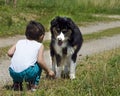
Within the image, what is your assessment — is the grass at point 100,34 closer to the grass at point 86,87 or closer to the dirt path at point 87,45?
the dirt path at point 87,45

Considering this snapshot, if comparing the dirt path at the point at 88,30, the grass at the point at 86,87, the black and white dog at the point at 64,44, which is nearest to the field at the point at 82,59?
the grass at the point at 86,87

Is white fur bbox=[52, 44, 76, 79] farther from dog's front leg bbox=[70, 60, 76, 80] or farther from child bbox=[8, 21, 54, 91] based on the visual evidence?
child bbox=[8, 21, 54, 91]

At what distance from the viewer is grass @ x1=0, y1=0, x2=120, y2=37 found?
18.2 meters

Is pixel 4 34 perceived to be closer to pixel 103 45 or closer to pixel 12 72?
pixel 103 45

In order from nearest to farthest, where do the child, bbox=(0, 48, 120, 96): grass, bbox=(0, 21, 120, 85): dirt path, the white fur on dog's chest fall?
bbox=(0, 48, 120, 96): grass → the child → the white fur on dog's chest → bbox=(0, 21, 120, 85): dirt path

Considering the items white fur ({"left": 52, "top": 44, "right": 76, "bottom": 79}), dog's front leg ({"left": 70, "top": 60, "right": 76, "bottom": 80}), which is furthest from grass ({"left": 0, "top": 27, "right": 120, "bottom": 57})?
dog's front leg ({"left": 70, "top": 60, "right": 76, "bottom": 80})

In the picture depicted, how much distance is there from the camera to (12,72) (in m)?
7.27

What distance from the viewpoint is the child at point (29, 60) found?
284 inches

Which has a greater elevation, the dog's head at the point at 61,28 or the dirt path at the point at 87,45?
the dog's head at the point at 61,28

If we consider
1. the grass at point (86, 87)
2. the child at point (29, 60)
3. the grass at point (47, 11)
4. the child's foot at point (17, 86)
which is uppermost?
the child at point (29, 60)

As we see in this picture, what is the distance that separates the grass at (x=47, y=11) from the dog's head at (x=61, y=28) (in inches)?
335

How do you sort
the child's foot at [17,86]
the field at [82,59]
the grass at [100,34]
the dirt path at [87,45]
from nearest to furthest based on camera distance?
the field at [82,59] → the child's foot at [17,86] → the dirt path at [87,45] → the grass at [100,34]

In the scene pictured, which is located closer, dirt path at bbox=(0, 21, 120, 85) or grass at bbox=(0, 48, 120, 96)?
grass at bbox=(0, 48, 120, 96)

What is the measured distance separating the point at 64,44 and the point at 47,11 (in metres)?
16.8
